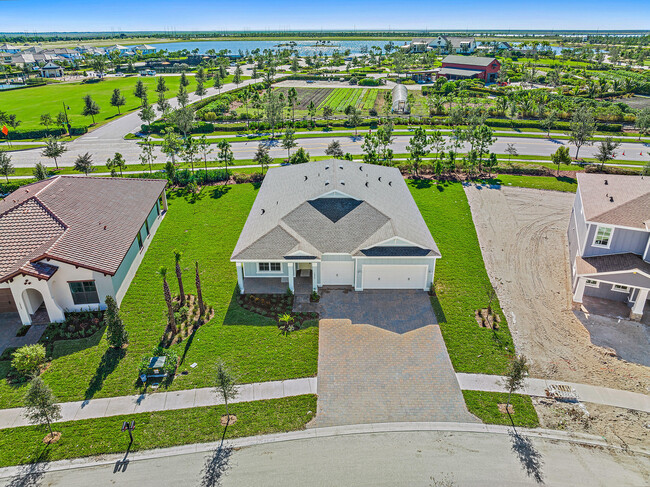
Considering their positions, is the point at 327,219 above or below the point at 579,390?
above

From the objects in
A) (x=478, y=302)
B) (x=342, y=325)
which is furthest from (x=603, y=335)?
(x=342, y=325)

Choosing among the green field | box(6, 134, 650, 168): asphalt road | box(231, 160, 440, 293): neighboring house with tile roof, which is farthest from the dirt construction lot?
the green field

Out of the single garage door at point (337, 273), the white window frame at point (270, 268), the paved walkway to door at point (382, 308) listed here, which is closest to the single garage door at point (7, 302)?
the white window frame at point (270, 268)

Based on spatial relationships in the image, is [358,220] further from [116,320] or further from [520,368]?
[116,320]

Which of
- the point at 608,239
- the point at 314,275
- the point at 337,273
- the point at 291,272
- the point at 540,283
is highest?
the point at 608,239

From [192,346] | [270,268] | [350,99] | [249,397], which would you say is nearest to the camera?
[249,397]

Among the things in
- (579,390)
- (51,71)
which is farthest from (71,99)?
(579,390)

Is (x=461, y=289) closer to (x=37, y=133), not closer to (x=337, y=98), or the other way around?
(x=37, y=133)

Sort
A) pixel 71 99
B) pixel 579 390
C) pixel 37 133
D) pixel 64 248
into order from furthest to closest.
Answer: pixel 71 99 < pixel 37 133 < pixel 64 248 < pixel 579 390

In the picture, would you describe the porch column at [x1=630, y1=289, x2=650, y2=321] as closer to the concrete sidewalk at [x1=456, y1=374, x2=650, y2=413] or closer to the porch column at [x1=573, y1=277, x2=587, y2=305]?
the porch column at [x1=573, y1=277, x2=587, y2=305]
